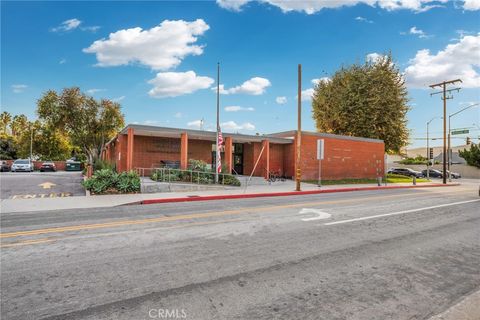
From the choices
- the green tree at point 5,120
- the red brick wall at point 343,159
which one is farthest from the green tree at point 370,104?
the green tree at point 5,120

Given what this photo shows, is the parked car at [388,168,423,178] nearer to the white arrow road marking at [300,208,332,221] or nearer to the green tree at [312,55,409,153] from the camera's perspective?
the green tree at [312,55,409,153]

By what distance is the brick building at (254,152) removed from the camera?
874 inches

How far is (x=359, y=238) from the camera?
6.90 metres

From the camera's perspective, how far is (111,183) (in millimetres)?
16047

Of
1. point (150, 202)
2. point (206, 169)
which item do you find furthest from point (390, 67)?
point (150, 202)

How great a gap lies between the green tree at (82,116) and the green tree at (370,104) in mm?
27558

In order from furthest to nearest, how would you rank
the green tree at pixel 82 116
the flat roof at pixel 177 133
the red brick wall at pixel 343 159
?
the green tree at pixel 82 116 → the red brick wall at pixel 343 159 → the flat roof at pixel 177 133

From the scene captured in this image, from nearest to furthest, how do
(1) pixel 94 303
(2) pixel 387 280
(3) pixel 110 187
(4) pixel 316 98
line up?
(1) pixel 94 303
(2) pixel 387 280
(3) pixel 110 187
(4) pixel 316 98

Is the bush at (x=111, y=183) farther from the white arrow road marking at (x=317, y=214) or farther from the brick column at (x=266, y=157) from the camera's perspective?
the brick column at (x=266, y=157)

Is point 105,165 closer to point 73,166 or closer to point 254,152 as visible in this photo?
point 254,152

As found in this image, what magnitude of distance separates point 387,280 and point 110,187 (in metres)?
14.7

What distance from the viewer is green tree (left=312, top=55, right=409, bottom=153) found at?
3600 cm

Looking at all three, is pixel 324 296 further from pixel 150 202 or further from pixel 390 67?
pixel 390 67

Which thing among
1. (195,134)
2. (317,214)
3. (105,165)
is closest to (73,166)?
(105,165)
